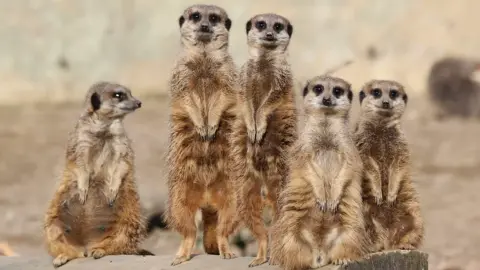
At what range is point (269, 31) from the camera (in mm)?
3629

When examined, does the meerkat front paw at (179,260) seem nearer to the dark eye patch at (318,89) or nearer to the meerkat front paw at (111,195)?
the meerkat front paw at (111,195)

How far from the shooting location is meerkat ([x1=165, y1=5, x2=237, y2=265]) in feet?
12.2

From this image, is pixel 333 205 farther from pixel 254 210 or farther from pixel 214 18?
pixel 214 18

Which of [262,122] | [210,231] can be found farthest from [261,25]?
[210,231]

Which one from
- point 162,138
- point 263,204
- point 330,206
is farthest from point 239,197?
point 162,138

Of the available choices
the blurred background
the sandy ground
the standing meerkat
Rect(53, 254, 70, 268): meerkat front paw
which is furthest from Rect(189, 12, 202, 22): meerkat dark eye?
the blurred background

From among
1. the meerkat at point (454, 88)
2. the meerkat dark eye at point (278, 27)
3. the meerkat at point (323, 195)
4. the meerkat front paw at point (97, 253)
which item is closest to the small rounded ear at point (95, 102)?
the meerkat front paw at point (97, 253)

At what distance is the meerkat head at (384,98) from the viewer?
3664 mm

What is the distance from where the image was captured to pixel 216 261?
11.9 ft

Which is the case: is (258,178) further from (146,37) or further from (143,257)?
(146,37)

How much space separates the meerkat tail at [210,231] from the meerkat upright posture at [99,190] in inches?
9.9

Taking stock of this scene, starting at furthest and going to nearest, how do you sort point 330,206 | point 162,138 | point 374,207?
point 162,138
point 374,207
point 330,206

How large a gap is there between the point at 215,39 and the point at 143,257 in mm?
849

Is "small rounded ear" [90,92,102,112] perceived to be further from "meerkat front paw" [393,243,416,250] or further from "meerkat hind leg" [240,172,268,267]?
"meerkat front paw" [393,243,416,250]
